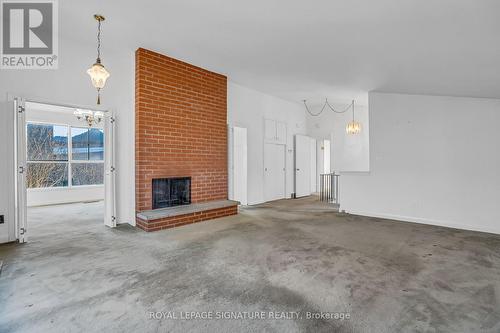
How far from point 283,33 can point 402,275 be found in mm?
3157

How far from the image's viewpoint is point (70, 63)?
13.2 feet

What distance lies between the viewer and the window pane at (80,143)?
24.7 feet

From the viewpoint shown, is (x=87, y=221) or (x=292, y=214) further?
(x=292, y=214)

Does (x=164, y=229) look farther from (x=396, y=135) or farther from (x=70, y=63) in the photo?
(x=396, y=135)

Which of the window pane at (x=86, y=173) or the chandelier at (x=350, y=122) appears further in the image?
the window pane at (x=86, y=173)

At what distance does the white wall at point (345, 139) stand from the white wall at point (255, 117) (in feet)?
5.13

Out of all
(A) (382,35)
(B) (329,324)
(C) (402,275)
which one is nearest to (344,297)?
(B) (329,324)

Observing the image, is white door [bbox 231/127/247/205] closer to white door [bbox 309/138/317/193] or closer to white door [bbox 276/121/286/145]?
white door [bbox 276/121/286/145]

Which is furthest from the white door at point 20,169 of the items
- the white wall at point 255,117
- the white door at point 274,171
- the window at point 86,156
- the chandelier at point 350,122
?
the chandelier at point 350,122

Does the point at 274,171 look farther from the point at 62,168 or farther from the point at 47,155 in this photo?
the point at 47,155

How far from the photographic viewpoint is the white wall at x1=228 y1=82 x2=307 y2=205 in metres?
6.33

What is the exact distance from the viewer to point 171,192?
4.84 metres

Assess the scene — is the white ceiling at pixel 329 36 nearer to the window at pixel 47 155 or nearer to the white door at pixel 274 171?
the white door at pixel 274 171

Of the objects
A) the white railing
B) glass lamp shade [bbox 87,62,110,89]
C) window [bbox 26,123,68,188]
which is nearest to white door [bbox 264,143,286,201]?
the white railing
